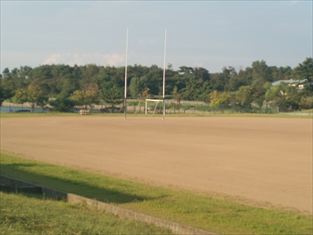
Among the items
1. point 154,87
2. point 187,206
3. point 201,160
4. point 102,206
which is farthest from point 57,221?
point 154,87

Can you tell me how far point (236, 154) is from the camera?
2306cm

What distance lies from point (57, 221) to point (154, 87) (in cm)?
11067

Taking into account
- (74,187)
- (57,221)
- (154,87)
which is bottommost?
(74,187)

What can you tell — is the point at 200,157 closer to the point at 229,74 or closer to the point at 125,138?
the point at 125,138

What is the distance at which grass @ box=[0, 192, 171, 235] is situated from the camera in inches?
245

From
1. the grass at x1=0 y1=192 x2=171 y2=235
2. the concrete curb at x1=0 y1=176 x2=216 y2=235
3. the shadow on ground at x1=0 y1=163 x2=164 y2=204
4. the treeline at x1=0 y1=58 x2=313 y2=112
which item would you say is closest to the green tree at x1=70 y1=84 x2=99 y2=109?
the treeline at x1=0 y1=58 x2=313 y2=112

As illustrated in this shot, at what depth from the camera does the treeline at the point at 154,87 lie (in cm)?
9575

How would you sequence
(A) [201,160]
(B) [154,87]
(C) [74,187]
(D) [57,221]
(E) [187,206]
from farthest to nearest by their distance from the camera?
(B) [154,87], (A) [201,160], (C) [74,187], (E) [187,206], (D) [57,221]

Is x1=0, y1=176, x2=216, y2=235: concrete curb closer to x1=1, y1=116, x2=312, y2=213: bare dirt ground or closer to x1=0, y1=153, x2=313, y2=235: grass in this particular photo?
x1=0, y1=153, x2=313, y2=235: grass

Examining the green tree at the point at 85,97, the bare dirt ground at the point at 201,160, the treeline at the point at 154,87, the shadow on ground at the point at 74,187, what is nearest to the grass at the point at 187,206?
the shadow on ground at the point at 74,187

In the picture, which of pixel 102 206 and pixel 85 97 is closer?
pixel 102 206

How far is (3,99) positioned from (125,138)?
228 ft

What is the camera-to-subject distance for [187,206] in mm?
10062

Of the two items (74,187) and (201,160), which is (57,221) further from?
(201,160)
